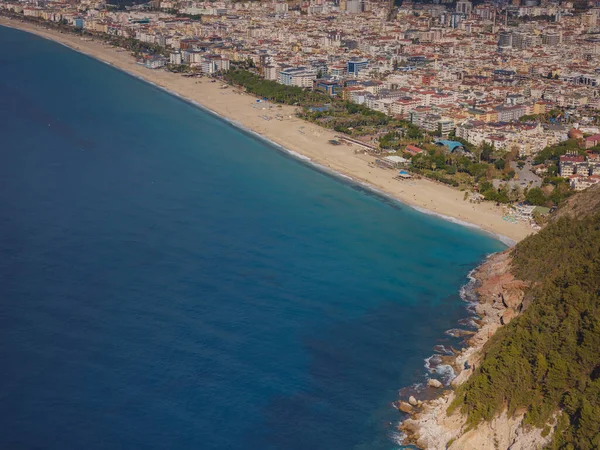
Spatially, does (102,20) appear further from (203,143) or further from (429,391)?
(429,391)

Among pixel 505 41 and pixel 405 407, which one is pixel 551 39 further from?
pixel 405 407

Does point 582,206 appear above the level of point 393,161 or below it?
above

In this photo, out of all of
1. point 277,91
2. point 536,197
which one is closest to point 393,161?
point 536,197

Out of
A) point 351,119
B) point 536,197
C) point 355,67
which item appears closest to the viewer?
point 536,197

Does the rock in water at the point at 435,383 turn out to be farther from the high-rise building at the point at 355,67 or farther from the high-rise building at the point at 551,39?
the high-rise building at the point at 551,39

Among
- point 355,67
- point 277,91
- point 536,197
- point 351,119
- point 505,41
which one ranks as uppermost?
point 505,41

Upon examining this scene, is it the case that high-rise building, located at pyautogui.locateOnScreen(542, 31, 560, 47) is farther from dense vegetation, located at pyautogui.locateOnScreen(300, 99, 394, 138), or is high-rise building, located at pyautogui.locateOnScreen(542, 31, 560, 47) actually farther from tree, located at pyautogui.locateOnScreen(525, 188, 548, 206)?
tree, located at pyautogui.locateOnScreen(525, 188, 548, 206)

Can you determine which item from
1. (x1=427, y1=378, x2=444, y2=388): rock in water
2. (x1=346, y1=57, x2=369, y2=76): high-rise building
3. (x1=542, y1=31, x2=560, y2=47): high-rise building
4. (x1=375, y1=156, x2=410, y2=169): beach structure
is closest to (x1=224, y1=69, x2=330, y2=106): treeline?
(x1=346, y1=57, x2=369, y2=76): high-rise building
